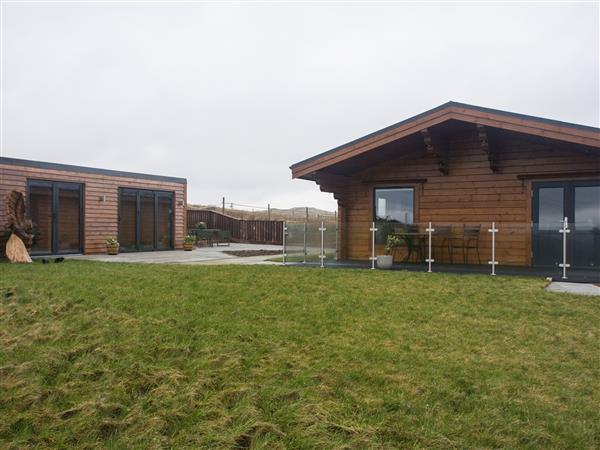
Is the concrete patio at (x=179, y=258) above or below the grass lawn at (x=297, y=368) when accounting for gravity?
above

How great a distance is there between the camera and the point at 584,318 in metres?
4.93

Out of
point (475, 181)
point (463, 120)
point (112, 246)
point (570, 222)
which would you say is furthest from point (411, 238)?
point (112, 246)

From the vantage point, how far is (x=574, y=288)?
6.68 metres

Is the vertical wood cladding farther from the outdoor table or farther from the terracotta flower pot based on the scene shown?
the terracotta flower pot

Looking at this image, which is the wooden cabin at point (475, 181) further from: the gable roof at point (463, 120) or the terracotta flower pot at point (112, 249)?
the terracotta flower pot at point (112, 249)

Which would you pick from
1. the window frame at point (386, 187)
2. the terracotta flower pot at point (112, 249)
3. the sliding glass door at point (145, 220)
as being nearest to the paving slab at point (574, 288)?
the window frame at point (386, 187)

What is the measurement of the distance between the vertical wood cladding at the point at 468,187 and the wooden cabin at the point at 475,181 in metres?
0.02

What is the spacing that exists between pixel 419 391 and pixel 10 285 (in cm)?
637

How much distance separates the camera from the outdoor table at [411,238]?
9.51 meters

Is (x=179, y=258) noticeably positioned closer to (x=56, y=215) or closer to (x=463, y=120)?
Answer: (x=56, y=215)

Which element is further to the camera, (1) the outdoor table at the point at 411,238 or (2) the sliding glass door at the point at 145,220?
(2) the sliding glass door at the point at 145,220

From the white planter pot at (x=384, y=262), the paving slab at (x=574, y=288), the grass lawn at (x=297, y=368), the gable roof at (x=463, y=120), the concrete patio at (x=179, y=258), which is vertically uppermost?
the gable roof at (x=463, y=120)

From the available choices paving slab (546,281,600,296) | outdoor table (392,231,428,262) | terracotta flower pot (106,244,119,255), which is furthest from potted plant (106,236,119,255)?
paving slab (546,281,600,296)

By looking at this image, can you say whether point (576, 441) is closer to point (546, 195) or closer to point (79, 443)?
point (79, 443)
